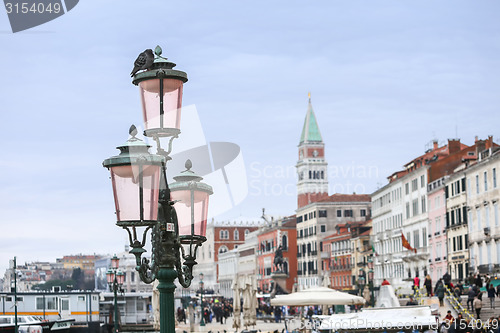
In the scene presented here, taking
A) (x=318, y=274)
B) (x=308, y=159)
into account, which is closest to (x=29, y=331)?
(x=318, y=274)

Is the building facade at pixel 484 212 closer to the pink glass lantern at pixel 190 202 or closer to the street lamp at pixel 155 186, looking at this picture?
the pink glass lantern at pixel 190 202

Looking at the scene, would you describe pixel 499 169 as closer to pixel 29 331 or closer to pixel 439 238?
pixel 439 238

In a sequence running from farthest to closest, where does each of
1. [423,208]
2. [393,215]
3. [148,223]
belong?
[393,215], [423,208], [148,223]

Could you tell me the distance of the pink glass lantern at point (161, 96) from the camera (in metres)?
7.32

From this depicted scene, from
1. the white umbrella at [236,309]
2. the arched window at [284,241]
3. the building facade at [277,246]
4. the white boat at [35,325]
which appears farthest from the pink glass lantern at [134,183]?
the arched window at [284,241]

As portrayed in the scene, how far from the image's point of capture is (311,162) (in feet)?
505

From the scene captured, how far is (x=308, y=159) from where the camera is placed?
15425cm

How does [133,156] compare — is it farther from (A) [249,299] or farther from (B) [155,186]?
(A) [249,299]

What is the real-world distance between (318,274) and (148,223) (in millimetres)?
99942

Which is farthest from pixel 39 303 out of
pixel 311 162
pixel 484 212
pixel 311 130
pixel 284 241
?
pixel 311 130

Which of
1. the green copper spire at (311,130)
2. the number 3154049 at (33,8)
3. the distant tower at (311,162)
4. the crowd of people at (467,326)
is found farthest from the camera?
the green copper spire at (311,130)

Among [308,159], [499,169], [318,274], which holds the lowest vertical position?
[318,274]

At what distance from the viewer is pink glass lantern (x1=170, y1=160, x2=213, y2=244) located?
820 cm

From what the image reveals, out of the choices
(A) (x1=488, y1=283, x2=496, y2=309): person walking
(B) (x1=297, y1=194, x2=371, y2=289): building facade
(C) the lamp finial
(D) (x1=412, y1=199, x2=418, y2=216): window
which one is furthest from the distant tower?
(C) the lamp finial
